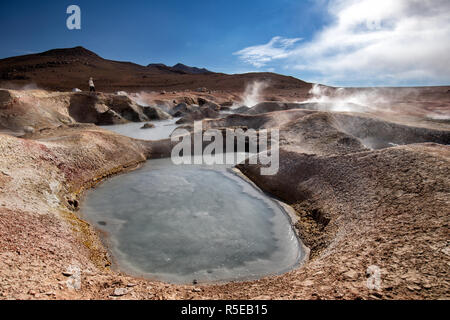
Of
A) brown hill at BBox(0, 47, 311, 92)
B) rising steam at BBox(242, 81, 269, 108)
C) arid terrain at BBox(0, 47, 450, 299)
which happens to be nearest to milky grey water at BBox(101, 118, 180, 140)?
arid terrain at BBox(0, 47, 450, 299)

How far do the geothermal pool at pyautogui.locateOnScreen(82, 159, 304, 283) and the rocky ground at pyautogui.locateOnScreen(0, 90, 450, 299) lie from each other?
58 cm

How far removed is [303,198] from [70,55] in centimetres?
11040

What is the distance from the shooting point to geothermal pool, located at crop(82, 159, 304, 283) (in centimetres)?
579

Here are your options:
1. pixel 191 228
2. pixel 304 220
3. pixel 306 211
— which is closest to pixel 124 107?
pixel 191 228

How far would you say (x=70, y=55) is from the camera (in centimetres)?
9269

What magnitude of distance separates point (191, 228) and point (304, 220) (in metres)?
3.43

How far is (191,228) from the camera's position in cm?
743

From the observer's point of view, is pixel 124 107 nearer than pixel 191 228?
No

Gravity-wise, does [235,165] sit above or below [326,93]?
below

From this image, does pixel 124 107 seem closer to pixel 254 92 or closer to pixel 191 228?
pixel 191 228

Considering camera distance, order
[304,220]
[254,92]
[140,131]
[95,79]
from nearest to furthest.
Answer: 1. [304,220]
2. [140,131]
3. [95,79]
4. [254,92]

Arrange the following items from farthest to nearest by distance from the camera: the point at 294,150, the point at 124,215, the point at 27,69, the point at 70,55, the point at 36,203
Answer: the point at 70,55, the point at 27,69, the point at 294,150, the point at 124,215, the point at 36,203

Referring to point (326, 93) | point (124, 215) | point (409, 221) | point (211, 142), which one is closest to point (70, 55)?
point (326, 93)
